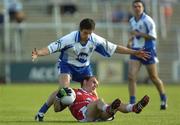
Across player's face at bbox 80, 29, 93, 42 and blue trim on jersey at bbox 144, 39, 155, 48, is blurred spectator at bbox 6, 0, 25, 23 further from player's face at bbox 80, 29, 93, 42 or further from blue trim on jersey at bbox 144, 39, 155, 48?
player's face at bbox 80, 29, 93, 42

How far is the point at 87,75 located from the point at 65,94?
1.81 meters

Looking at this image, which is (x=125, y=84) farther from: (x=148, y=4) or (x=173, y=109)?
(x=173, y=109)

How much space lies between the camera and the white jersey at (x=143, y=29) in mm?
18500

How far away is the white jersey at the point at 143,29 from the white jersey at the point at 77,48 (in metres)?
3.80

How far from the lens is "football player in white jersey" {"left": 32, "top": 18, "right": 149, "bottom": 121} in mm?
14203

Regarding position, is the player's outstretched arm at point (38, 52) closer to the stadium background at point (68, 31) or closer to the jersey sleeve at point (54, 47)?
the jersey sleeve at point (54, 47)

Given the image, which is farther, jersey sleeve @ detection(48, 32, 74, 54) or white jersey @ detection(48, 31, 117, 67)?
white jersey @ detection(48, 31, 117, 67)

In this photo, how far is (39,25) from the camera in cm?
3481

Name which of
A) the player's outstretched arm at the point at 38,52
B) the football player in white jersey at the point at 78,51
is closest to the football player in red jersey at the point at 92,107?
the football player in white jersey at the point at 78,51

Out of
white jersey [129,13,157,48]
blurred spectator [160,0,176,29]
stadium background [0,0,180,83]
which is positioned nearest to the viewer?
white jersey [129,13,157,48]

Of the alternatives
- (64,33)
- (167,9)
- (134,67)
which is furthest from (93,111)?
(167,9)

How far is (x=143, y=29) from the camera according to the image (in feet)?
60.9

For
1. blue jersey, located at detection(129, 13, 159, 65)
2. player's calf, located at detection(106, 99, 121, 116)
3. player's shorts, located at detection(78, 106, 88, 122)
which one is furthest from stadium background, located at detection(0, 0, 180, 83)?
player's calf, located at detection(106, 99, 121, 116)

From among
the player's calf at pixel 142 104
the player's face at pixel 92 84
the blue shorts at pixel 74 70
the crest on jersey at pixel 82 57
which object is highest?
the crest on jersey at pixel 82 57
